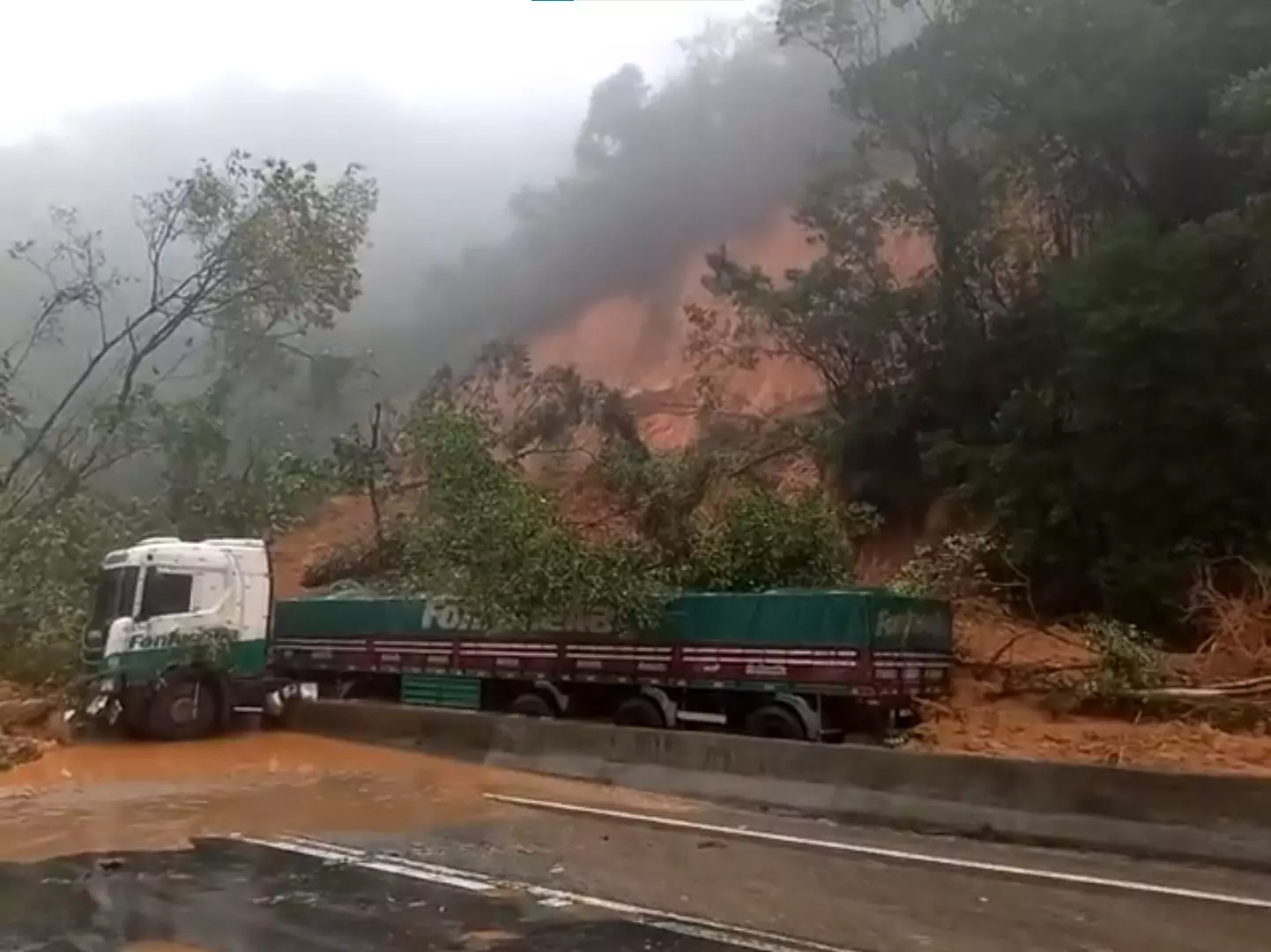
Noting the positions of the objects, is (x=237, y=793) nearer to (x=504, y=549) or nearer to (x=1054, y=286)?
(x=504, y=549)

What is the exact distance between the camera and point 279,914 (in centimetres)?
867

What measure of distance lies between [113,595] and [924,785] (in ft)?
42.6

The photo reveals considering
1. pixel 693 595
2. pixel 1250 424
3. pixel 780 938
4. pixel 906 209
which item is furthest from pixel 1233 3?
pixel 780 938

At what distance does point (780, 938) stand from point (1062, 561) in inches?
663

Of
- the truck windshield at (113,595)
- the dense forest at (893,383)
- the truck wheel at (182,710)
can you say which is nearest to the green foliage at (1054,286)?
the dense forest at (893,383)

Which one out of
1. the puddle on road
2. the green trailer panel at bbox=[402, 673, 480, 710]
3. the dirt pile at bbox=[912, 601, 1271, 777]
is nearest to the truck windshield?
the puddle on road

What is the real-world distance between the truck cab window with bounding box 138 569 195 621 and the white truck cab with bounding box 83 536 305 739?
1 centimetres

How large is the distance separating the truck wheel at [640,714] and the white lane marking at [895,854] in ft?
→ 15.7

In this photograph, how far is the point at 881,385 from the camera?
2970 centimetres

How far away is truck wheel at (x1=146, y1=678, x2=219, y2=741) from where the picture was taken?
806 inches

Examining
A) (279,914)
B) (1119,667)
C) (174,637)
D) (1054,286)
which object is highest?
(1054,286)

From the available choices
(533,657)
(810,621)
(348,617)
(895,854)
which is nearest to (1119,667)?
(810,621)

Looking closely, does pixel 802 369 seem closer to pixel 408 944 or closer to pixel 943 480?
pixel 943 480

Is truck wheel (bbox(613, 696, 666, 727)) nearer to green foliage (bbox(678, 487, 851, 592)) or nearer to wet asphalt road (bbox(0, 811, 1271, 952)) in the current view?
green foliage (bbox(678, 487, 851, 592))
